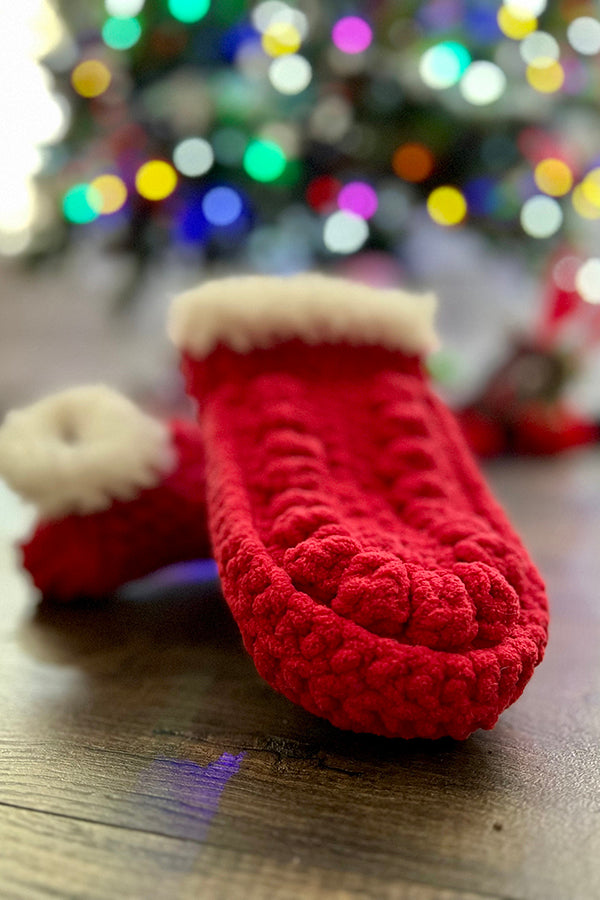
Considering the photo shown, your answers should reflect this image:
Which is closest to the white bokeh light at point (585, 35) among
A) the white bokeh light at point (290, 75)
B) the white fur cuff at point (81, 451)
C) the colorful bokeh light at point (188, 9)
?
the white bokeh light at point (290, 75)

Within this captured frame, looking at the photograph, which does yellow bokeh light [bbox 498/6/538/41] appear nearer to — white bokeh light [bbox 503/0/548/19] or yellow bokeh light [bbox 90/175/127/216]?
white bokeh light [bbox 503/0/548/19]

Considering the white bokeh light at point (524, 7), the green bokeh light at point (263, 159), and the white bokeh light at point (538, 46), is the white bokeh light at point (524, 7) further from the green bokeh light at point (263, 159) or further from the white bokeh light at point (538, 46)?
the green bokeh light at point (263, 159)

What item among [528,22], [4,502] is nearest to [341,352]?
[4,502]

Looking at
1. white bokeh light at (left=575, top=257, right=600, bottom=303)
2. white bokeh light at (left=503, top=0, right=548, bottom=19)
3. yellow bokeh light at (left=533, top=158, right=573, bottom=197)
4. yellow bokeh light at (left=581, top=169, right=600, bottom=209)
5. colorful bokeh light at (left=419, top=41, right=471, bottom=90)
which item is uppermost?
white bokeh light at (left=503, top=0, right=548, bottom=19)

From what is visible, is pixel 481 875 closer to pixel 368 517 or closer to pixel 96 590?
pixel 368 517

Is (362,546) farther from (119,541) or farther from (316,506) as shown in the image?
(119,541)

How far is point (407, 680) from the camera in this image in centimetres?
37

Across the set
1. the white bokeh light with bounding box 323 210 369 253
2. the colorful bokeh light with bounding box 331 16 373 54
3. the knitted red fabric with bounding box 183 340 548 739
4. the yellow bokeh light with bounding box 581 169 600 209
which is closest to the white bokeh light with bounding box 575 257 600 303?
the yellow bokeh light with bounding box 581 169 600 209

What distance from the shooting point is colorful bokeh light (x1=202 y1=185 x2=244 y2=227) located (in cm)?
115

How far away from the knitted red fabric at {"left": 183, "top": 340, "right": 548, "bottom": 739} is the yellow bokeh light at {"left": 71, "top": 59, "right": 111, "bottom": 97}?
0.76 m

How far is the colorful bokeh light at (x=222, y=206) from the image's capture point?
3.78 feet

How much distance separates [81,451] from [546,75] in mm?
1000

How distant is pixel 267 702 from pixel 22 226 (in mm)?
1550

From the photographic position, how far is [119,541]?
23.5 inches
